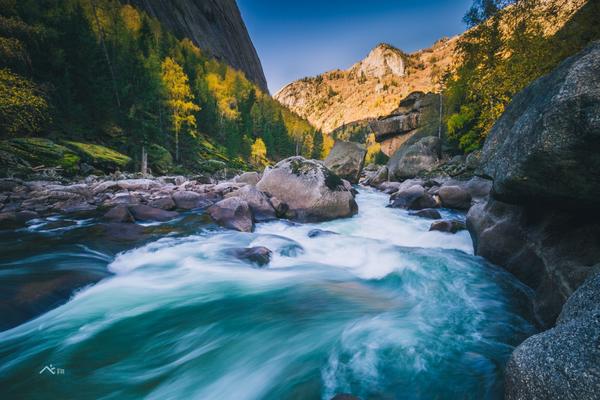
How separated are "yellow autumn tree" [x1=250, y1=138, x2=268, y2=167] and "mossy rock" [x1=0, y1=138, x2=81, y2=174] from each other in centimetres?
3199

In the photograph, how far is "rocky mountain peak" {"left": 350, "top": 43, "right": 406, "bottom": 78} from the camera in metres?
168

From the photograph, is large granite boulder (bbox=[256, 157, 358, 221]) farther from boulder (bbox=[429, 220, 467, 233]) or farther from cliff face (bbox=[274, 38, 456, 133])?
cliff face (bbox=[274, 38, 456, 133])

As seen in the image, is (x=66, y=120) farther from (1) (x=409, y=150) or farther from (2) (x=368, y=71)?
(2) (x=368, y=71)

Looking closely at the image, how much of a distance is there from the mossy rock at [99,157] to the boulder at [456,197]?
18.8 m

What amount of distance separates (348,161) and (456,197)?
13158 mm

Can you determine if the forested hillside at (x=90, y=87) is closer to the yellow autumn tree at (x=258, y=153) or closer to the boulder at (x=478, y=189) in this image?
the yellow autumn tree at (x=258, y=153)

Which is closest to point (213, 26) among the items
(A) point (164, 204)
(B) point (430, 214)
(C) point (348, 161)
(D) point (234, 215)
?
(C) point (348, 161)

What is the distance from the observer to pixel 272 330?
3238mm

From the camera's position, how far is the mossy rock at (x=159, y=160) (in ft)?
72.5

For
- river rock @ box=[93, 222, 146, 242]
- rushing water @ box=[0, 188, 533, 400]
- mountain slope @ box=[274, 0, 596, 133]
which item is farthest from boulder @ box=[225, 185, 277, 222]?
mountain slope @ box=[274, 0, 596, 133]

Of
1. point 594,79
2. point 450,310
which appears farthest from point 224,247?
point 594,79

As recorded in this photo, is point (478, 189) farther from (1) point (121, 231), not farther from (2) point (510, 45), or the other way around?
(1) point (121, 231)

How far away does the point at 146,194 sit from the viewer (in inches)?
408

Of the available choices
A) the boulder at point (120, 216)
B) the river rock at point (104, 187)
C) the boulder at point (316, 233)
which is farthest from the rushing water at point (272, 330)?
the river rock at point (104, 187)
